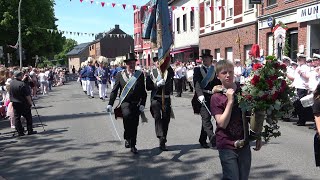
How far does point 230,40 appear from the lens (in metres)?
27.6

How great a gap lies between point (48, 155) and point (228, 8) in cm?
2231

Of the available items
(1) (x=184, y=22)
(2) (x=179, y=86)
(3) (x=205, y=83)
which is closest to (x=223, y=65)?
(3) (x=205, y=83)

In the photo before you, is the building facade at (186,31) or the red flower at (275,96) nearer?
the red flower at (275,96)

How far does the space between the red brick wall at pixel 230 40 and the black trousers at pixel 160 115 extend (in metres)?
17.2

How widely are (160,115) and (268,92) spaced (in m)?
4.08

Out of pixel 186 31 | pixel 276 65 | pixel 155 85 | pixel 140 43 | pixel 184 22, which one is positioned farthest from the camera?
pixel 140 43

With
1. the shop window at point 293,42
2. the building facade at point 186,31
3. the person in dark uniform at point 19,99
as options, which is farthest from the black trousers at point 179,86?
the building facade at point 186,31

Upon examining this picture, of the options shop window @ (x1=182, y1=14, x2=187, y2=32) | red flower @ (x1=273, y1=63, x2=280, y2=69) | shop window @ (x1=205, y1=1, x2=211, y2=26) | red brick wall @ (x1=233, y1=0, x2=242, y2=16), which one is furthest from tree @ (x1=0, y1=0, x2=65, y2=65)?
red flower @ (x1=273, y1=63, x2=280, y2=69)

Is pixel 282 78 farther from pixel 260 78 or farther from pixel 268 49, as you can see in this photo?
pixel 268 49

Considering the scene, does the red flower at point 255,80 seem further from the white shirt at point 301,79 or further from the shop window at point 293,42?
the shop window at point 293,42

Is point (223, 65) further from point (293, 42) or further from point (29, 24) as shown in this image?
point (29, 24)

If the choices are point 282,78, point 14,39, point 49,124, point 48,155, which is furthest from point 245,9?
point 14,39

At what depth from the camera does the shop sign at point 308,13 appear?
1704cm

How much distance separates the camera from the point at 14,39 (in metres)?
46.6
